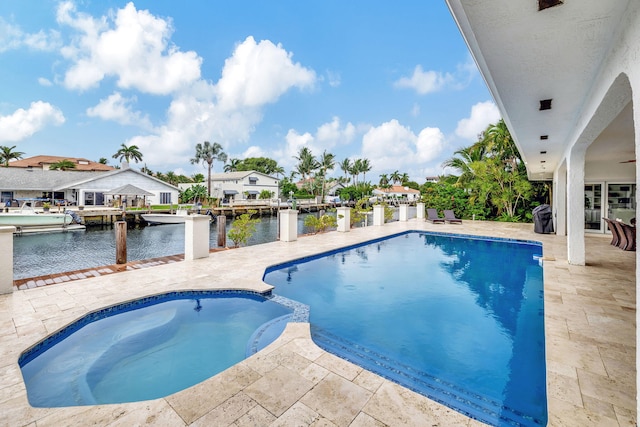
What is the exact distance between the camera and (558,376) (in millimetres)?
2914

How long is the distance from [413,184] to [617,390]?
76465 mm

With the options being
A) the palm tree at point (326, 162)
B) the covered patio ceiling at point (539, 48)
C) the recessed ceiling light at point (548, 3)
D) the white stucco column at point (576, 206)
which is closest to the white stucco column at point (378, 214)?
the white stucco column at point (576, 206)

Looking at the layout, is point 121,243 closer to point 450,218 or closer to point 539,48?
point 539,48

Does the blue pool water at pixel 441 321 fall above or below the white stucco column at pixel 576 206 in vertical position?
below

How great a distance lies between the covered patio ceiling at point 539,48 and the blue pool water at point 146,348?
4327 mm

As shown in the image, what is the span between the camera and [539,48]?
3.08 meters

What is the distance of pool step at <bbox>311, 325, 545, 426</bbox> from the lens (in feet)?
9.10

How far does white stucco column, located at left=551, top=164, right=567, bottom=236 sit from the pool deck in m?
7.15

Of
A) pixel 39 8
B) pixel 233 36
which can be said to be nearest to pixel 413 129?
pixel 233 36

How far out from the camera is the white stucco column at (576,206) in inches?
275

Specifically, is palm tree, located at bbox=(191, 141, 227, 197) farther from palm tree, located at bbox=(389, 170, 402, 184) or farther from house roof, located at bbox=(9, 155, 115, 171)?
palm tree, located at bbox=(389, 170, 402, 184)

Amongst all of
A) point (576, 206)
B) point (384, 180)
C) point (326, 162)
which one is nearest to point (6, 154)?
point (326, 162)

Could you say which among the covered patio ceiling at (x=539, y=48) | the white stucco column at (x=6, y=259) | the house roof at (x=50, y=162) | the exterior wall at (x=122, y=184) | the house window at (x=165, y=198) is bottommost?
the white stucco column at (x=6, y=259)

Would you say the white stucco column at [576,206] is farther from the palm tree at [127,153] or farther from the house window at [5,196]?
the palm tree at [127,153]
